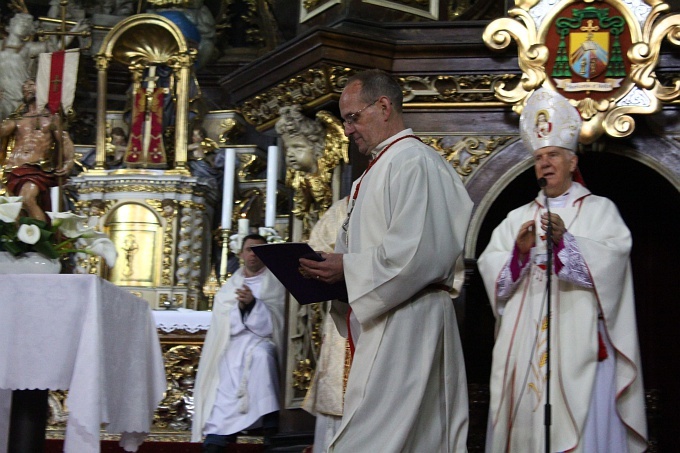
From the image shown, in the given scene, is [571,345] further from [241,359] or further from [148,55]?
[148,55]

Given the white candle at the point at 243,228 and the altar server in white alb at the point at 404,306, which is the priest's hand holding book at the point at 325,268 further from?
the white candle at the point at 243,228

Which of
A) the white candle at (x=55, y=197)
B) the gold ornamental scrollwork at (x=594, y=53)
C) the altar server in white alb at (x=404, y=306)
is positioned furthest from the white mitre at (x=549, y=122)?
the white candle at (x=55, y=197)

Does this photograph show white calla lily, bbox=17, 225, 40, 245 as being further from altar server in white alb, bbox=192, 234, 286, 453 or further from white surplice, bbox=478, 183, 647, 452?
altar server in white alb, bbox=192, 234, 286, 453

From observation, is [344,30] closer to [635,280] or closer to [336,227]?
[336,227]

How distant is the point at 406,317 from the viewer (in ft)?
13.6

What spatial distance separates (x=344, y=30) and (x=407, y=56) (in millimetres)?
399

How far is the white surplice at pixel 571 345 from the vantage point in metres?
5.67

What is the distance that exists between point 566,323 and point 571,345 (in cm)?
12

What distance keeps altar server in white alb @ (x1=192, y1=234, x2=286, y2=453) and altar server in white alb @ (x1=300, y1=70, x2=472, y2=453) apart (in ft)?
12.9

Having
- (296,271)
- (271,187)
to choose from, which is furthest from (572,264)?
(271,187)

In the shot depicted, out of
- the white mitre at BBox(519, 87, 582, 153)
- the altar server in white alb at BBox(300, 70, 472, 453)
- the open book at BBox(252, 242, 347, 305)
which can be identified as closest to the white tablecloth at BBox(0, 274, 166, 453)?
the open book at BBox(252, 242, 347, 305)

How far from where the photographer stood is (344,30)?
6.91 meters

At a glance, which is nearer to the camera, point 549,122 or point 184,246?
point 549,122

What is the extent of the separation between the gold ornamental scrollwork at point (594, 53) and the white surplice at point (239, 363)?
100 inches
